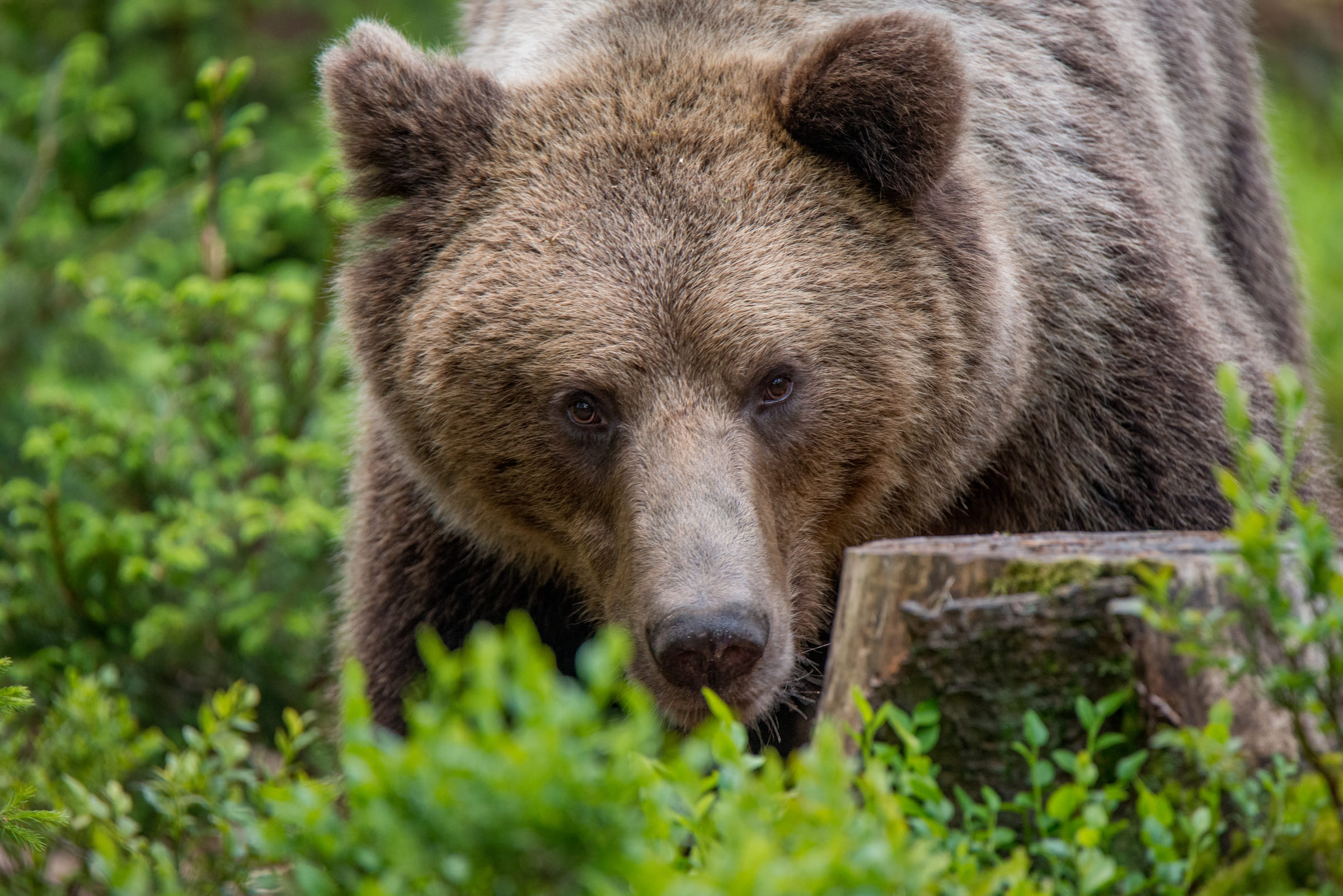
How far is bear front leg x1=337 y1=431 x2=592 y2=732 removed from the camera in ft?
13.4

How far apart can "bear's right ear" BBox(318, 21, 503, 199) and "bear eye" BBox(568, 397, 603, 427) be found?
0.77 meters

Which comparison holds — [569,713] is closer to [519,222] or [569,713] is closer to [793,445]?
[793,445]

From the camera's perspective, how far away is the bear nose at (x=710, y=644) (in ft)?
9.32

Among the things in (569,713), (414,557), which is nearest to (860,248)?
(414,557)

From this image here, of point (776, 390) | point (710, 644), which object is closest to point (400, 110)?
point (776, 390)

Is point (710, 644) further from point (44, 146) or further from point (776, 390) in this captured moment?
point (44, 146)

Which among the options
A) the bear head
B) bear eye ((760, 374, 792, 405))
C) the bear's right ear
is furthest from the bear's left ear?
the bear's right ear

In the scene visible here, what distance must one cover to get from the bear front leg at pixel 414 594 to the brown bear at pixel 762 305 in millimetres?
18

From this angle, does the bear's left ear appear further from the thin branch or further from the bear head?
the thin branch

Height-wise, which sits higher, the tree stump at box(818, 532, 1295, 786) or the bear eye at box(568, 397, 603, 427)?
the tree stump at box(818, 532, 1295, 786)

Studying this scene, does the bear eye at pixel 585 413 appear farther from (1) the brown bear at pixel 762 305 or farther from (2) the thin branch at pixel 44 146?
(2) the thin branch at pixel 44 146

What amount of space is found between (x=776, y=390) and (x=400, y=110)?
1234 mm

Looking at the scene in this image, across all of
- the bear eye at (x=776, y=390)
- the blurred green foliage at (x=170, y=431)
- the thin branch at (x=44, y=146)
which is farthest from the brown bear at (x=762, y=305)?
the thin branch at (x=44, y=146)

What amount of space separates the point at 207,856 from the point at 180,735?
81.3 inches
